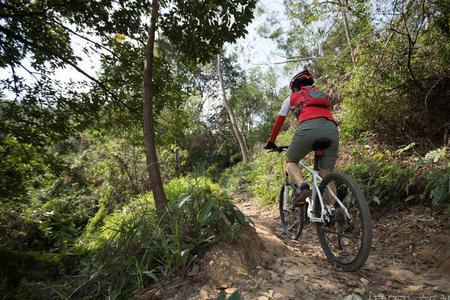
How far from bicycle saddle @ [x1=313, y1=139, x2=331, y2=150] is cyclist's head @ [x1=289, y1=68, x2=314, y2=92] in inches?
27.7

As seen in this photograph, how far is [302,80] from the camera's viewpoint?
315cm

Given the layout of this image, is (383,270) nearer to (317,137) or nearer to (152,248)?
(317,137)

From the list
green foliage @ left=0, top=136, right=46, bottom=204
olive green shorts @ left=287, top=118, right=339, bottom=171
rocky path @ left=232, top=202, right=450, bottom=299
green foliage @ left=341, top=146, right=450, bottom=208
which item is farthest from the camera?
green foliage @ left=0, top=136, right=46, bottom=204

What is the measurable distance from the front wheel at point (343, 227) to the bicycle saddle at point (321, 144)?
37cm

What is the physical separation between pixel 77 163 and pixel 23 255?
8.30m

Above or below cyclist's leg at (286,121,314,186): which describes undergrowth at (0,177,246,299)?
below

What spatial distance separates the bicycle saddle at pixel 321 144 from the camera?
2912 millimetres

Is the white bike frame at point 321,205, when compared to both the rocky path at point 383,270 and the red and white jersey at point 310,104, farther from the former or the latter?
the red and white jersey at point 310,104

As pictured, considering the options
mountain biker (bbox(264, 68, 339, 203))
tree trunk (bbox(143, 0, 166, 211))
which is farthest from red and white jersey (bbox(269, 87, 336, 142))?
tree trunk (bbox(143, 0, 166, 211))

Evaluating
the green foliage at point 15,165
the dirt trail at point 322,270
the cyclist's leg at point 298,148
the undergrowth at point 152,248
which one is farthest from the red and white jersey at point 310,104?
the green foliage at point 15,165

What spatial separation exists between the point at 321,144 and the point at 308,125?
0.26 meters

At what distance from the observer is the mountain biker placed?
289 cm

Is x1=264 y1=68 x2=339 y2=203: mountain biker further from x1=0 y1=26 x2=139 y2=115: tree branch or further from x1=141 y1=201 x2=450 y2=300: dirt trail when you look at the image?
x1=0 y1=26 x2=139 y2=115: tree branch

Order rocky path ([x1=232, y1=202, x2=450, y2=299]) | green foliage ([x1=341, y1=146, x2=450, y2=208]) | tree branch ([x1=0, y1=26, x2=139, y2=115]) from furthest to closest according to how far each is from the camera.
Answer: tree branch ([x1=0, y1=26, x2=139, y2=115]), green foliage ([x1=341, y1=146, x2=450, y2=208]), rocky path ([x1=232, y1=202, x2=450, y2=299])
